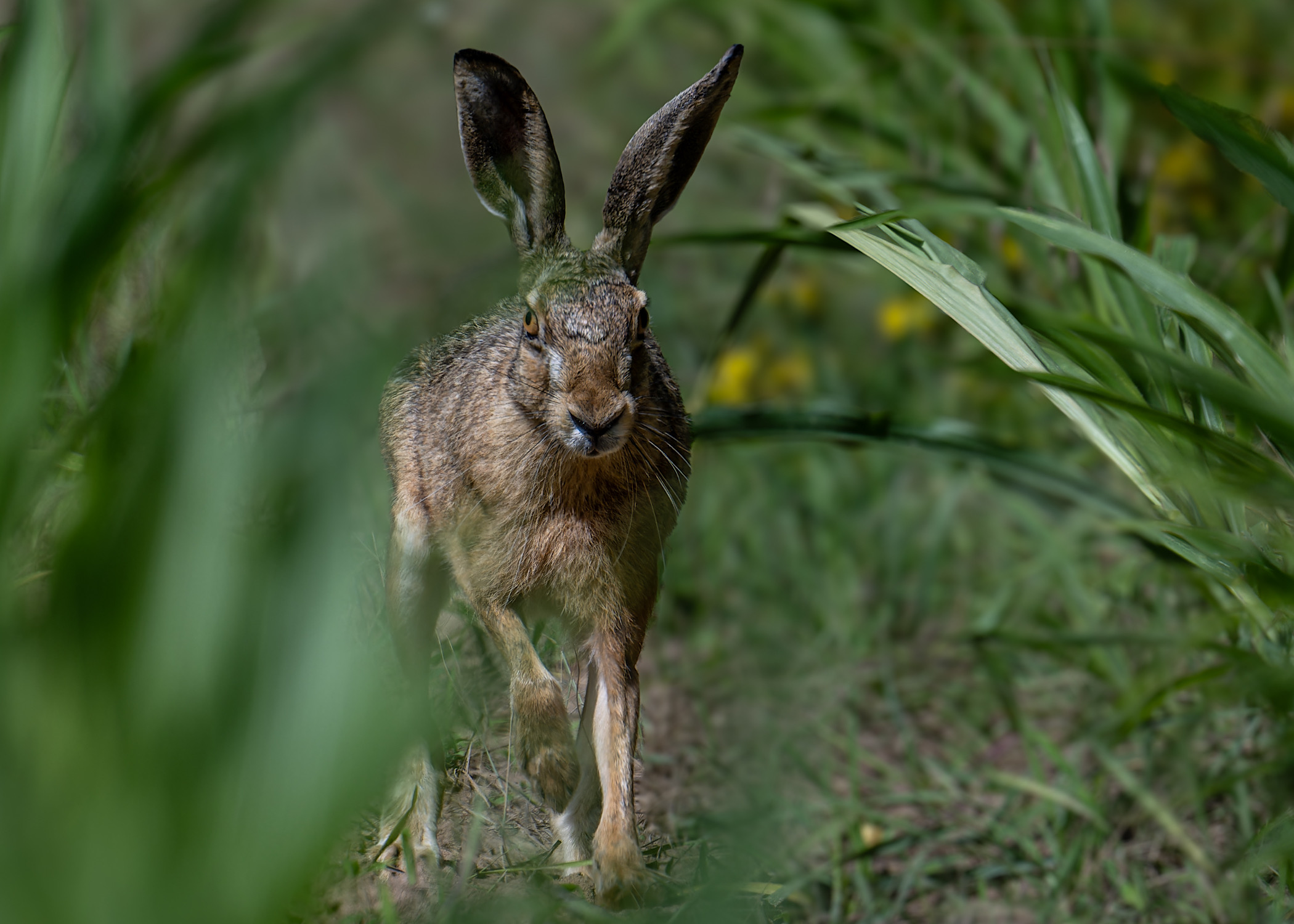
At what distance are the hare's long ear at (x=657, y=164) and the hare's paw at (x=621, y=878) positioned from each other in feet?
3.74

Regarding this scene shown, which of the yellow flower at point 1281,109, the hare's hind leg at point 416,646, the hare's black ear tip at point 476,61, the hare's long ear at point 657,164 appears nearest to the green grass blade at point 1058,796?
the hare's hind leg at point 416,646

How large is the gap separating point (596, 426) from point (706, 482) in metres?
3.84

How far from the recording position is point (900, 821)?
4117mm

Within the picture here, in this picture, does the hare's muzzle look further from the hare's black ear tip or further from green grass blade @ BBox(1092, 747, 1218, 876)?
green grass blade @ BBox(1092, 747, 1218, 876)

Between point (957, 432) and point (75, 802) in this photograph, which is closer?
point (75, 802)

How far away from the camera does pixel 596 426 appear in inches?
80.7

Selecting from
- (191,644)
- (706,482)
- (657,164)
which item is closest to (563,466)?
(657,164)

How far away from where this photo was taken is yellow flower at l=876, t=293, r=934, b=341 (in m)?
6.70

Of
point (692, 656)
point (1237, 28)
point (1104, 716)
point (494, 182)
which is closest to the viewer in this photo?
point (494, 182)

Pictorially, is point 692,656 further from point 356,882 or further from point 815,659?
point 356,882

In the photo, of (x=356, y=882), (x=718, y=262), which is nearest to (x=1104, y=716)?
(x=356, y=882)

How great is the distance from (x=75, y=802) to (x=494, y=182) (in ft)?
5.44

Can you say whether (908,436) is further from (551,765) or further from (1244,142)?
(551,765)

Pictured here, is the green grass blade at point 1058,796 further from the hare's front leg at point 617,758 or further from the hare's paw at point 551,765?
the hare's paw at point 551,765
